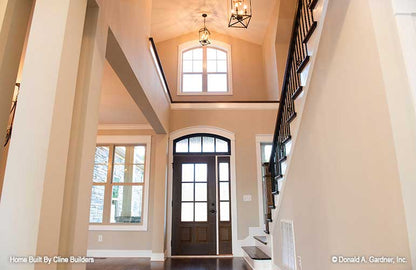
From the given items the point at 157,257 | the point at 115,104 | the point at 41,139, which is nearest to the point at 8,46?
the point at 41,139

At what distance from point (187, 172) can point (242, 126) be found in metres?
1.60

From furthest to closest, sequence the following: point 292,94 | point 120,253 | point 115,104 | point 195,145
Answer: point 195,145, point 120,253, point 115,104, point 292,94

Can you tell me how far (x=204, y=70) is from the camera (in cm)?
741

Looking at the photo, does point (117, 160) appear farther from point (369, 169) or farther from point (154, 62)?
point (369, 169)

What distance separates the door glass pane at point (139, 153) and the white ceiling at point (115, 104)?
2.00 ft

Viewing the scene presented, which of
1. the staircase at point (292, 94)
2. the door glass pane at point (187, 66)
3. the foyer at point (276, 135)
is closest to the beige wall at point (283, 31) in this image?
the foyer at point (276, 135)

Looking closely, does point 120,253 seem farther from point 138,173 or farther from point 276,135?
point 276,135

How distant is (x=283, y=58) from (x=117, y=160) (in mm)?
4419

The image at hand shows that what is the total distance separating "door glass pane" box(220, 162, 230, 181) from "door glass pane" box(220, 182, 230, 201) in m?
0.11

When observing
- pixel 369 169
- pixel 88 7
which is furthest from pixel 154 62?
pixel 369 169

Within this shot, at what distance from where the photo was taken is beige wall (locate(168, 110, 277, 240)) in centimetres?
586

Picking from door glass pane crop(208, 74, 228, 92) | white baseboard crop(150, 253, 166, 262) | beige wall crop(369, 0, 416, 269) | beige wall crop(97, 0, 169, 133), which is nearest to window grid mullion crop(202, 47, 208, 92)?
door glass pane crop(208, 74, 228, 92)

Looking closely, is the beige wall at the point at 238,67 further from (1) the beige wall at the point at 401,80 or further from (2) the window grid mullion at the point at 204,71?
(1) the beige wall at the point at 401,80

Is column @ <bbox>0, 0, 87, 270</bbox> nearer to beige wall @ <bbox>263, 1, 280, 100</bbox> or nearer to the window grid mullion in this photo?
beige wall @ <bbox>263, 1, 280, 100</bbox>
